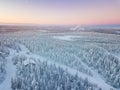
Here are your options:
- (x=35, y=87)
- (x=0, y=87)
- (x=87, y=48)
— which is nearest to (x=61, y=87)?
(x=35, y=87)

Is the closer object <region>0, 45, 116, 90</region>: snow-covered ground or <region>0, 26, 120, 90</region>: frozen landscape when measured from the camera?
<region>0, 45, 116, 90</region>: snow-covered ground

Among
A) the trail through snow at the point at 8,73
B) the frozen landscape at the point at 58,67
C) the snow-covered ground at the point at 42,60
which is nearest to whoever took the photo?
the trail through snow at the point at 8,73

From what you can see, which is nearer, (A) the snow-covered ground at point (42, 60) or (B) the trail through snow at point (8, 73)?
(B) the trail through snow at point (8, 73)

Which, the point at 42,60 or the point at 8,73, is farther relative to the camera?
the point at 42,60

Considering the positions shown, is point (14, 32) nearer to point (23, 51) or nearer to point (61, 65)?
point (23, 51)

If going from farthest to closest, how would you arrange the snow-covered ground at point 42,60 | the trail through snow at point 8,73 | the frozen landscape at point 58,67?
the frozen landscape at point 58,67, the snow-covered ground at point 42,60, the trail through snow at point 8,73

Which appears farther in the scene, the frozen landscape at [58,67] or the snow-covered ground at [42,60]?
the frozen landscape at [58,67]

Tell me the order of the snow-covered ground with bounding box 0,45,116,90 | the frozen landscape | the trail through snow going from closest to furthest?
the trail through snow < the snow-covered ground with bounding box 0,45,116,90 < the frozen landscape

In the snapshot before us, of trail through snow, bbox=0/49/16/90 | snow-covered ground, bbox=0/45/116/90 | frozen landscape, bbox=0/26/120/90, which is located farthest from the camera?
frozen landscape, bbox=0/26/120/90

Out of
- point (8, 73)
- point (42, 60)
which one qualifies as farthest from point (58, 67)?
point (8, 73)

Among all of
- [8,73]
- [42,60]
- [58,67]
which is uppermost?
[42,60]

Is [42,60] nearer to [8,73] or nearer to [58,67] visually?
[58,67]
